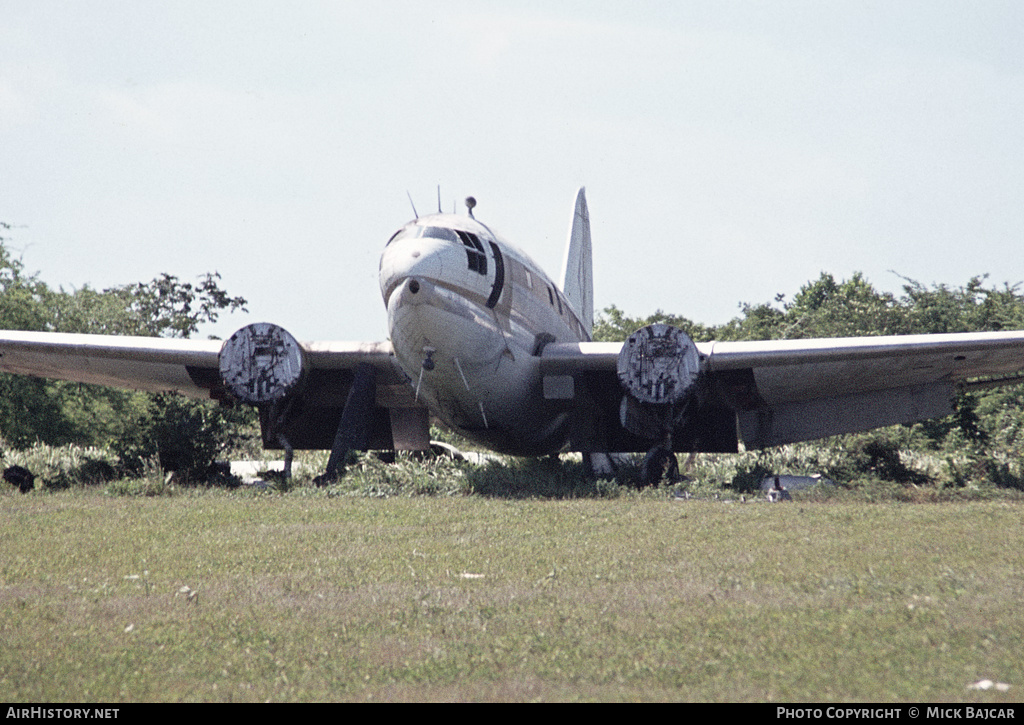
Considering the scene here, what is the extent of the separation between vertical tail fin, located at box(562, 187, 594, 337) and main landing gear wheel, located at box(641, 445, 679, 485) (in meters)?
10.8

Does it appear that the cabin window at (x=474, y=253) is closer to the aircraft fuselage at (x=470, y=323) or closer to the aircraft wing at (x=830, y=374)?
the aircraft fuselage at (x=470, y=323)

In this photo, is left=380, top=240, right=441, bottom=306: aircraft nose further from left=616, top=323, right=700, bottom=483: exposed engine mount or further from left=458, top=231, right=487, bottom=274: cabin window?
left=616, top=323, right=700, bottom=483: exposed engine mount

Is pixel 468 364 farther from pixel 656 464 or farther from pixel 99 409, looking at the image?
pixel 99 409

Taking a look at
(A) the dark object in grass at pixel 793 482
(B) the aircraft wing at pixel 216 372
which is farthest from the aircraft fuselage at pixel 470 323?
(A) the dark object in grass at pixel 793 482

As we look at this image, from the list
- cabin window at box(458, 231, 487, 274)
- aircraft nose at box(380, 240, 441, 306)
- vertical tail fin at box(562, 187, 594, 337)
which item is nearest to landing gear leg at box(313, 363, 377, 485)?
aircraft nose at box(380, 240, 441, 306)

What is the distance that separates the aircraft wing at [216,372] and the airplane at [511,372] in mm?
44

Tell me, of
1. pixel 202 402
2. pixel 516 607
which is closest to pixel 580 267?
pixel 202 402

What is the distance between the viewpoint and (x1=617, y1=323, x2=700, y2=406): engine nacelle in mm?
16875

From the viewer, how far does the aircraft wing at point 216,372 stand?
19188 mm

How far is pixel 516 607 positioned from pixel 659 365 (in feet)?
33.4

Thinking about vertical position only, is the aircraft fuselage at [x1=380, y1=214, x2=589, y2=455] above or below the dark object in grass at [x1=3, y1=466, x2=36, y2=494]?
above

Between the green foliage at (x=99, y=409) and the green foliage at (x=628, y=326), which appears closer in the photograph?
the green foliage at (x=99, y=409)

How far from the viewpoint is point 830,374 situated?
1795cm
